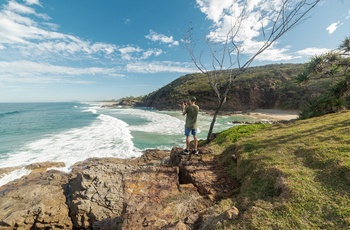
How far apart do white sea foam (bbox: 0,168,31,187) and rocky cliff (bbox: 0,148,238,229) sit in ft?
14.1

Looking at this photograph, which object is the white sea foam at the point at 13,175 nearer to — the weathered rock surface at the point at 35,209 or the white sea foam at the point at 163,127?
the weathered rock surface at the point at 35,209

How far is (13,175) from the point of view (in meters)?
11.3

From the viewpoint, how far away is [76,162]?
13320 millimetres

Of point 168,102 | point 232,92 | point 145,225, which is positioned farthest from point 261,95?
point 145,225

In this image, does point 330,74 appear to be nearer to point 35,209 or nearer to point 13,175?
point 35,209

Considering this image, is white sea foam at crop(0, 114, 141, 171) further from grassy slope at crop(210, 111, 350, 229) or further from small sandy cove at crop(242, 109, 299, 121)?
small sandy cove at crop(242, 109, 299, 121)

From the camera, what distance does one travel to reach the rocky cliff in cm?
373

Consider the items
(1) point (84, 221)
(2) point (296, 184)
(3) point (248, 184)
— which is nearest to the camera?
(2) point (296, 184)

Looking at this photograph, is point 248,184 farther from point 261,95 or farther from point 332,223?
point 261,95

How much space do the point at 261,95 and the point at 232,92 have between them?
362 inches

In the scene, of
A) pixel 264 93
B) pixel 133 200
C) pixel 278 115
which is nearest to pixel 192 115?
pixel 133 200

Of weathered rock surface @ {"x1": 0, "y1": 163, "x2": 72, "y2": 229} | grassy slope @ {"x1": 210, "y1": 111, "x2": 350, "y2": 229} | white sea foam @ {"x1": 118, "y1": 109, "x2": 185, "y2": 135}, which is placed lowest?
white sea foam @ {"x1": 118, "y1": 109, "x2": 185, "y2": 135}

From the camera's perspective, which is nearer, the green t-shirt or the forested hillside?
the green t-shirt

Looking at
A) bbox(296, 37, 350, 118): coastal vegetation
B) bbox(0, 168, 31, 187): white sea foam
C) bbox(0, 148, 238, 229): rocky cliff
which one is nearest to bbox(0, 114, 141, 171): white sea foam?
bbox(0, 168, 31, 187): white sea foam
